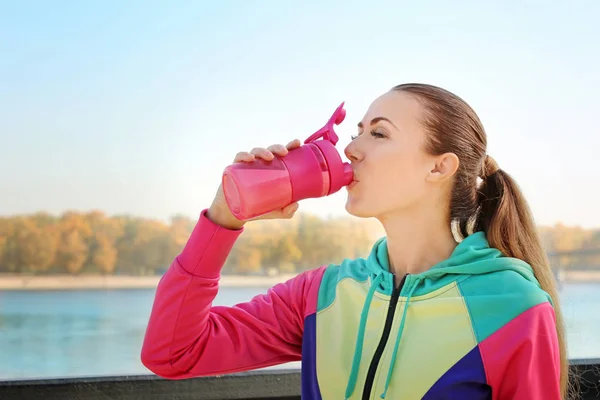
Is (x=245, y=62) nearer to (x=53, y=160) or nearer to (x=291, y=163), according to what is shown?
(x=53, y=160)

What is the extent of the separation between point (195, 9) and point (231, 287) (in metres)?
1.35

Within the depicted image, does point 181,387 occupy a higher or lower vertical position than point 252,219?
lower

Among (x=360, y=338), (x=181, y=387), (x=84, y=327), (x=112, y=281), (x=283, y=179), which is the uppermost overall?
(x=283, y=179)

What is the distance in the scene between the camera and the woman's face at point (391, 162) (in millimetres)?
1030

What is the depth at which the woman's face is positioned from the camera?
3.38 ft

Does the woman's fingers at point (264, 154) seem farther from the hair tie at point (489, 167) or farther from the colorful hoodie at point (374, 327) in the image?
the hair tie at point (489, 167)

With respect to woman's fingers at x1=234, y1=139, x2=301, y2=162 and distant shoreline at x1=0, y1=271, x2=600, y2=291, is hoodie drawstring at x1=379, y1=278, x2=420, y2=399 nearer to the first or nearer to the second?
woman's fingers at x1=234, y1=139, x2=301, y2=162

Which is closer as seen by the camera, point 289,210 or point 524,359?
point 524,359

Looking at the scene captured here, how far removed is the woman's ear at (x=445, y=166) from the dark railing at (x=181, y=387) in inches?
23.1

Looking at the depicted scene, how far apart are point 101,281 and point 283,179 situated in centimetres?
216

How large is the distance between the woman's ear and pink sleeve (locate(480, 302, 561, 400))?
0.89 feet

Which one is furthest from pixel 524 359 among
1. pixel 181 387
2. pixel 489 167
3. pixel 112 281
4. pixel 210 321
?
pixel 112 281

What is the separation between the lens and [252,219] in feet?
3.25

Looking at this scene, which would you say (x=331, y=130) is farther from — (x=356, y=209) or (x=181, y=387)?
(x=181, y=387)
